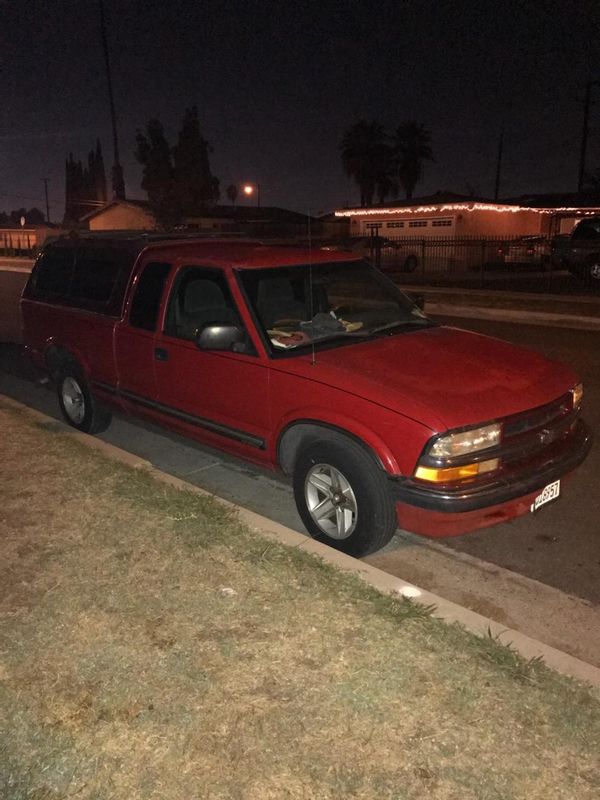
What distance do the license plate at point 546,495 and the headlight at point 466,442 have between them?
1.67 feet

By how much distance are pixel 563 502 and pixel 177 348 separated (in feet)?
10.2

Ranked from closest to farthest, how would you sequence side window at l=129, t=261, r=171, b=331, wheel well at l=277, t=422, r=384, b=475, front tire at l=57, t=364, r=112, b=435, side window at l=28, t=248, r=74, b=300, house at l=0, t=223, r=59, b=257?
wheel well at l=277, t=422, r=384, b=475
side window at l=129, t=261, r=171, b=331
front tire at l=57, t=364, r=112, b=435
side window at l=28, t=248, r=74, b=300
house at l=0, t=223, r=59, b=257

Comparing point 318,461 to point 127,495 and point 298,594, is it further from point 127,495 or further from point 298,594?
point 127,495

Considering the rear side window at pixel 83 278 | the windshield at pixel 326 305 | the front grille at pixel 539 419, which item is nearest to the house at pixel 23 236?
the rear side window at pixel 83 278

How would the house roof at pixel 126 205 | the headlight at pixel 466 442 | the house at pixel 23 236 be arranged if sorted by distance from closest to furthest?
the headlight at pixel 466 442 < the house roof at pixel 126 205 < the house at pixel 23 236

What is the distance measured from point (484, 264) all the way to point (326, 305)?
82.9 feet

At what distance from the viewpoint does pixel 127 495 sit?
489 centimetres

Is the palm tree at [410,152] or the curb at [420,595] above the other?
the palm tree at [410,152]

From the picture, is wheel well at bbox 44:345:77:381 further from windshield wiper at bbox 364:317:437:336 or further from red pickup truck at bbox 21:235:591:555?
windshield wiper at bbox 364:317:437:336

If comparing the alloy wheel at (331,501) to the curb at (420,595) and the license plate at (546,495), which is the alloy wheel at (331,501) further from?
the license plate at (546,495)

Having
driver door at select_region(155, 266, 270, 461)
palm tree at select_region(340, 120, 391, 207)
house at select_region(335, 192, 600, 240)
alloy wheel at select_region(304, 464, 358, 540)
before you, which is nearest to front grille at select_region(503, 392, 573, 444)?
alloy wheel at select_region(304, 464, 358, 540)

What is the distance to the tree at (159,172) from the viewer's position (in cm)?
4488

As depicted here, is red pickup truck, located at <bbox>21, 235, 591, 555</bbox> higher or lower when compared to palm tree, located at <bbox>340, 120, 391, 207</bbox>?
lower

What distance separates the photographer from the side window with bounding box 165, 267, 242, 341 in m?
5.30
